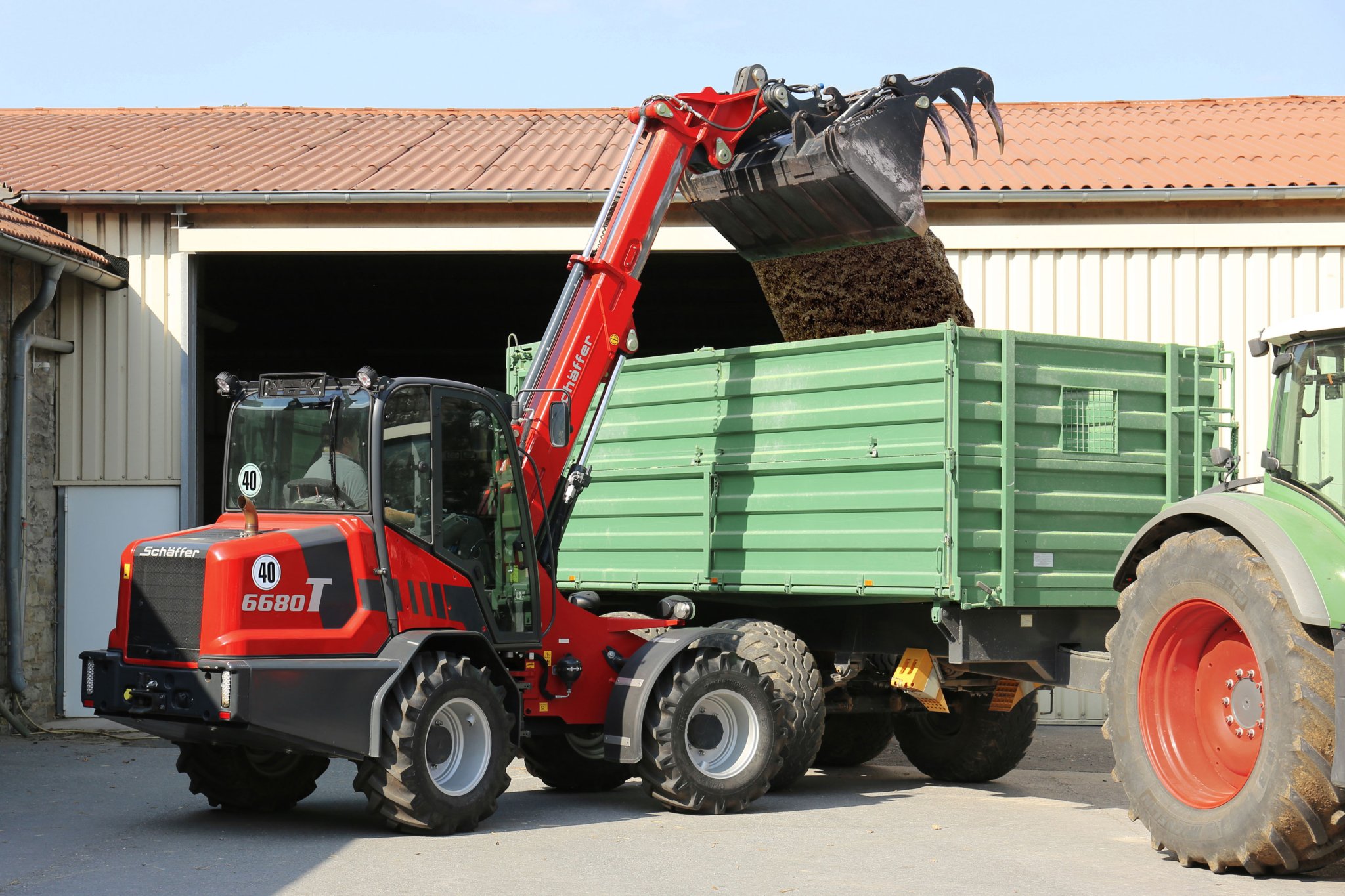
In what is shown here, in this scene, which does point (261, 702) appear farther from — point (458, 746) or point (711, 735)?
point (711, 735)

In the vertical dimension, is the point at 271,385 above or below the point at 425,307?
below

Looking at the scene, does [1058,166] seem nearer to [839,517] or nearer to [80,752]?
[839,517]

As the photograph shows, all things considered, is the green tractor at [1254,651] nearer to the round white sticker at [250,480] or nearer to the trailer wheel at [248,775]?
the trailer wheel at [248,775]

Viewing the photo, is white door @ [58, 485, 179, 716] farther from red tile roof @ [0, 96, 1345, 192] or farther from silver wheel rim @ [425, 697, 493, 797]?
silver wheel rim @ [425, 697, 493, 797]

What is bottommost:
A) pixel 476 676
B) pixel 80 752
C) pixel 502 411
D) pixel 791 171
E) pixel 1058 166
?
pixel 80 752

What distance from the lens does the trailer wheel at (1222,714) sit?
582 cm

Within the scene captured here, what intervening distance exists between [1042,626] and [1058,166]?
7083 mm

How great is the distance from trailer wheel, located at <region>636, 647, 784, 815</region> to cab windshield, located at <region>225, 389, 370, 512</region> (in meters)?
2.05

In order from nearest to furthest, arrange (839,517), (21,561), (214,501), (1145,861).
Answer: (1145,861), (839,517), (21,561), (214,501)

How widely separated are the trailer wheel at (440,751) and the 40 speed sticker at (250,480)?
4.24 feet

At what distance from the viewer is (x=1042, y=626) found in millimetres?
8203

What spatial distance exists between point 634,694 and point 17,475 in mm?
6691

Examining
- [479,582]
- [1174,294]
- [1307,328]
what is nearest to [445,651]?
[479,582]

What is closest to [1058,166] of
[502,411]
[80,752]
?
[502,411]
